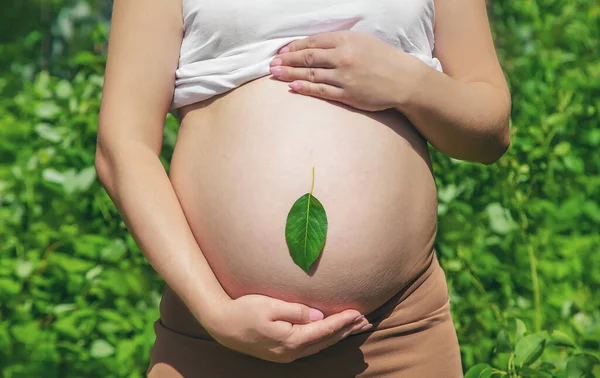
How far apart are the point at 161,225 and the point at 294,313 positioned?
269 millimetres

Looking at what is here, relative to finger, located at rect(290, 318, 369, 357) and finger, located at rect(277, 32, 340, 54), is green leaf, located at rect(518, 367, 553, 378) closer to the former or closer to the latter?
finger, located at rect(290, 318, 369, 357)

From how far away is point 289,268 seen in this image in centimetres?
154

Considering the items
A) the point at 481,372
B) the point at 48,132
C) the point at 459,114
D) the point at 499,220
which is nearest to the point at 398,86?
the point at 459,114

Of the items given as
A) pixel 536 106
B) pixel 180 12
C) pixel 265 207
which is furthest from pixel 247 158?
pixel 536 106

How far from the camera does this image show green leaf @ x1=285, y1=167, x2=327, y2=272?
152 centimetres

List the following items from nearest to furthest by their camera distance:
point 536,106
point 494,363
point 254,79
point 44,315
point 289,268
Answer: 1. point 289,268
2. point 254,79
3. point 494,363
4. point 44,315
5. point 536,106

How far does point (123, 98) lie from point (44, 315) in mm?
1359

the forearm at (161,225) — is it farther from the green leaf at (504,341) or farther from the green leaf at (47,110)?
the green leaf at (47,110)

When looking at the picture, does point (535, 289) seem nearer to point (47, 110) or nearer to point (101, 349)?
point (101, 349)

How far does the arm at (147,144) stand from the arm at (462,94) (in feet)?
1.40

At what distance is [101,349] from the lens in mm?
2592

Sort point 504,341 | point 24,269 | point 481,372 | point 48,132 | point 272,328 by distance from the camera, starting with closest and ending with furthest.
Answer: point 272,328 → point 481,372 → point 504,341 → point 24,269 → point 48,132

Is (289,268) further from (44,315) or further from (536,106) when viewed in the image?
(536,106)

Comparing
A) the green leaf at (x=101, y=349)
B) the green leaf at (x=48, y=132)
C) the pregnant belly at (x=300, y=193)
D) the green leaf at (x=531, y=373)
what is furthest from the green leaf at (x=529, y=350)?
the green leaf at (x=48, y=132)
